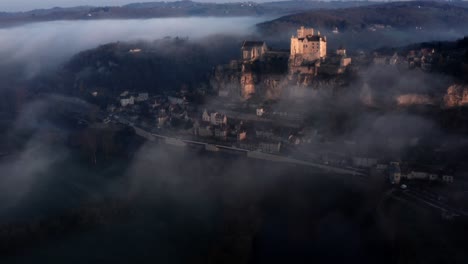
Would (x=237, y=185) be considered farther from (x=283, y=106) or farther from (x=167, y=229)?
(x=283, y=106)

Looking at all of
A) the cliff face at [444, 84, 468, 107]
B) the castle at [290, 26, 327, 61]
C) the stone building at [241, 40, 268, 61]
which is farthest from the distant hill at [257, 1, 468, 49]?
the cliff face at [444, 84, 468, 107]

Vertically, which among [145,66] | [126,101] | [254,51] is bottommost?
[126,101]

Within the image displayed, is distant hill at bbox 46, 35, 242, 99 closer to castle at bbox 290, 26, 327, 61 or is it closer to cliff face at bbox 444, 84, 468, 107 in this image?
castle at bbox 290, 26, 327, 61

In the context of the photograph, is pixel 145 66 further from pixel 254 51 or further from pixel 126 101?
pixel 254 51

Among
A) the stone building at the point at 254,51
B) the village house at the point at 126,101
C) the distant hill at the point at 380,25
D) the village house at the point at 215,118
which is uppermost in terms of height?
the stone building at the point at 254,51

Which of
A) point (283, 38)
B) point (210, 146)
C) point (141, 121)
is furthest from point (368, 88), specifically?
point (283, 38)

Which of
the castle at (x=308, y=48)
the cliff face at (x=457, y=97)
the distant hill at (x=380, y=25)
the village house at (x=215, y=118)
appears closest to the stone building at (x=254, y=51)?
the castle at (x=308, y=48)

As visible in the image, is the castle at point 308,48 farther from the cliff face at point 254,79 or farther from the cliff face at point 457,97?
the cliff face at point 457,97

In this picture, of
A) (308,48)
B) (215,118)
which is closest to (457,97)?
(308,48)
